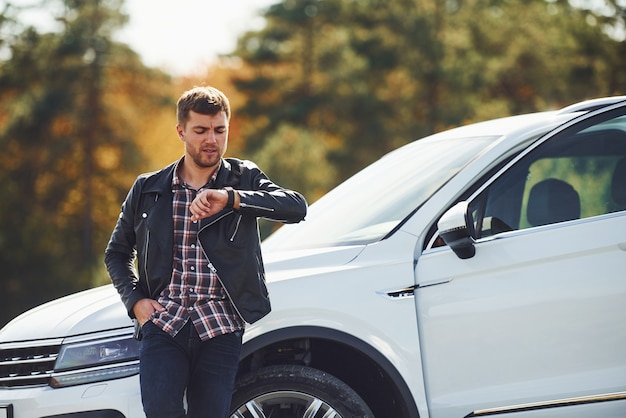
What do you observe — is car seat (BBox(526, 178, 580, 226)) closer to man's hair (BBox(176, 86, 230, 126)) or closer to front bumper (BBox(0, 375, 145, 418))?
man's hair (BBox(176, 86, 230, 126))

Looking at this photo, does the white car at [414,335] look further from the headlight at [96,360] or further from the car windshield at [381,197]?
the car windshield at [381,197]

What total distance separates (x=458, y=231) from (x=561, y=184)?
3.76ft

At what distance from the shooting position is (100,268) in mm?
31266

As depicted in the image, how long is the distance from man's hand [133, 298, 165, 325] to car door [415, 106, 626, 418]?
1.12 meters

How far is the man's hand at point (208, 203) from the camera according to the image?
3506mm

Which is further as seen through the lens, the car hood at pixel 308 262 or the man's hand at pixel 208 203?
the car hood at pixel 308 262

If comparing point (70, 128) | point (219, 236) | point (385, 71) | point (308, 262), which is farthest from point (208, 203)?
point (385, 71)

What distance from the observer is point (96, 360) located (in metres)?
3.95

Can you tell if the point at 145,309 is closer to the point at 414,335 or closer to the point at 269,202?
the point at 269,202

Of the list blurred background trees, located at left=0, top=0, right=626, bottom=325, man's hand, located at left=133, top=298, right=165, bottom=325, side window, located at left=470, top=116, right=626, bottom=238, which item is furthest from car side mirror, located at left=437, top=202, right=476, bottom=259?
blurred background trees, located at left=0, top=0, right=626, bottom=325

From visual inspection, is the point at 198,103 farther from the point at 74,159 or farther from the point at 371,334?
the point at 74,159

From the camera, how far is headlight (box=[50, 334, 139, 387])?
3.93 m

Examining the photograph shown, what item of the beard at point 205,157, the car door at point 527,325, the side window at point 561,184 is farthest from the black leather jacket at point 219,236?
the side window at point 561,184

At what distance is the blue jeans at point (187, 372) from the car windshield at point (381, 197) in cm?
97
